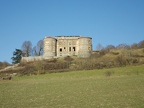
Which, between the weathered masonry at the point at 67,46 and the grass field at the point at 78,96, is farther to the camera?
the weathered masonry at the point at 67,46

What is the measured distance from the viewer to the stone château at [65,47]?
3172 inches

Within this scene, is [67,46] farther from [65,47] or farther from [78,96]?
[78,96]

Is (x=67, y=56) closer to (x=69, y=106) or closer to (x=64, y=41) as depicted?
(x=64, y=41)

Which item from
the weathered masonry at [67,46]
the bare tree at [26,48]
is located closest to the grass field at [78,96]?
the weathered masonry at [67,46]

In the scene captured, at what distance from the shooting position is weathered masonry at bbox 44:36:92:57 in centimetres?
8050

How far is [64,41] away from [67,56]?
8.12 m

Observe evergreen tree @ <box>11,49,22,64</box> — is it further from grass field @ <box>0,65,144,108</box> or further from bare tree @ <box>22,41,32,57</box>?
grass field @ <box>0,65,144,108</box>

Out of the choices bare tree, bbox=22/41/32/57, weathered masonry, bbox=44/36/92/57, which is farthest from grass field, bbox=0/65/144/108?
bare tree, bbox=22/41/32/57

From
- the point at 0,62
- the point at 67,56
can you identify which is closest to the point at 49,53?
the point at 67,56

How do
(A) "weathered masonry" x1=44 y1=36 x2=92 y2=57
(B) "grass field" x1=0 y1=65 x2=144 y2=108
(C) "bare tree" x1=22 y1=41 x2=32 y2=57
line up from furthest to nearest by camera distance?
(C) "bare tree" x1=22 y1=41 x2=32 y2=57 < (A) "weathered masonry" x1=44 y1=36 x2=92 y2=57 < (B) "grass field" x1=0 y1=65 x2=144 y2=108

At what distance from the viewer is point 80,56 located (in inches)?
3125

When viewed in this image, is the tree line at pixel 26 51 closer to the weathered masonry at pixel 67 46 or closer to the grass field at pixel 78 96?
the weathered masonry at pixel 67 46

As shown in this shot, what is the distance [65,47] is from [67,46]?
93cm

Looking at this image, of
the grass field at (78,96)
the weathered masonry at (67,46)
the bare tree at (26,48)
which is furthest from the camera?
the bare tree at (26,48)
